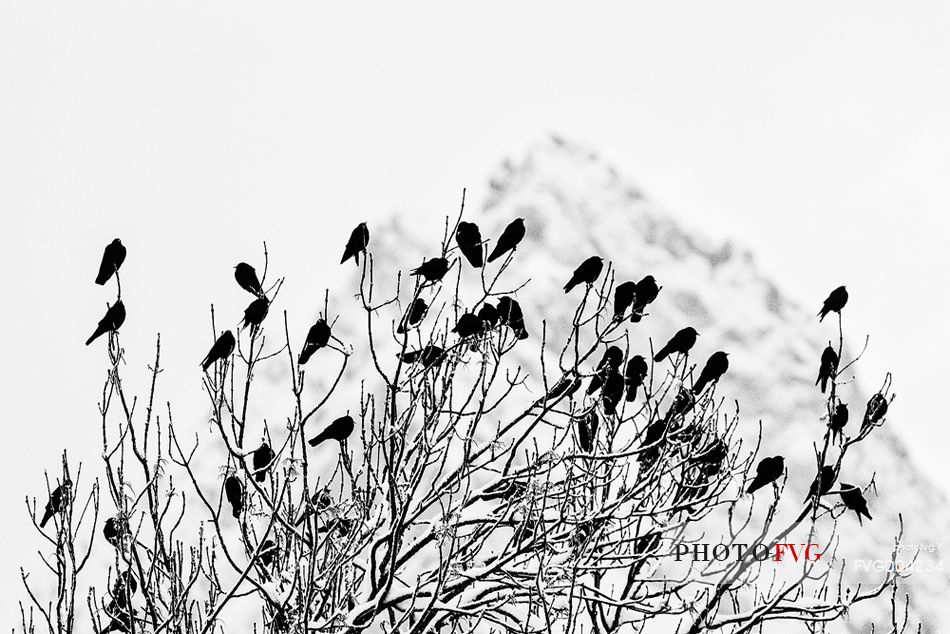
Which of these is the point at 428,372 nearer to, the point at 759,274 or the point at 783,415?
the point at 783,415

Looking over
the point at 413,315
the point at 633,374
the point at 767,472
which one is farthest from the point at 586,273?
the point at 767,472

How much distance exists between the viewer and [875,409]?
13.2 feet

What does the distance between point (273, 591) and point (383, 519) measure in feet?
1.71

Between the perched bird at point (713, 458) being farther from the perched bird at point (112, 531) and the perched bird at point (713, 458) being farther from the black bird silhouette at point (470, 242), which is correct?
the perched bird at point (112, 531)

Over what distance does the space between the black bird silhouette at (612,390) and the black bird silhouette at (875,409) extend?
3.32 ft

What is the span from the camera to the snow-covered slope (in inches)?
1853

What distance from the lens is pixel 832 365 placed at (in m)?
4.15

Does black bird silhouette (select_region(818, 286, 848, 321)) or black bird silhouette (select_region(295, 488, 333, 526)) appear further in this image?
black bird silhouette (select_region(818, 286, 848, 321))

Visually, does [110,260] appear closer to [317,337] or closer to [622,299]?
[317,337]

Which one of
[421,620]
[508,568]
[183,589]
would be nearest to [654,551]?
[508,568]

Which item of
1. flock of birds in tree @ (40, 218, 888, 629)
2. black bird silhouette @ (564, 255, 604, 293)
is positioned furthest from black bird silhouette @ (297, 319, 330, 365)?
black bird silhouette @ (564, 255, 604, 293)

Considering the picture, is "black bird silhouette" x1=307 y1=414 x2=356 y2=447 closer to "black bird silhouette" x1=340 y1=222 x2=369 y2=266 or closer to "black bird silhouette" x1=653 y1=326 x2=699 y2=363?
"black bird silhouette" x1=340 y1=222 x2=369 y2=266

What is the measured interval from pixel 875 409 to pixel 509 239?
5.64ft

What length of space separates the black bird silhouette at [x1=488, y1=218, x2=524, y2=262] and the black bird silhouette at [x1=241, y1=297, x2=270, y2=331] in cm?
99
